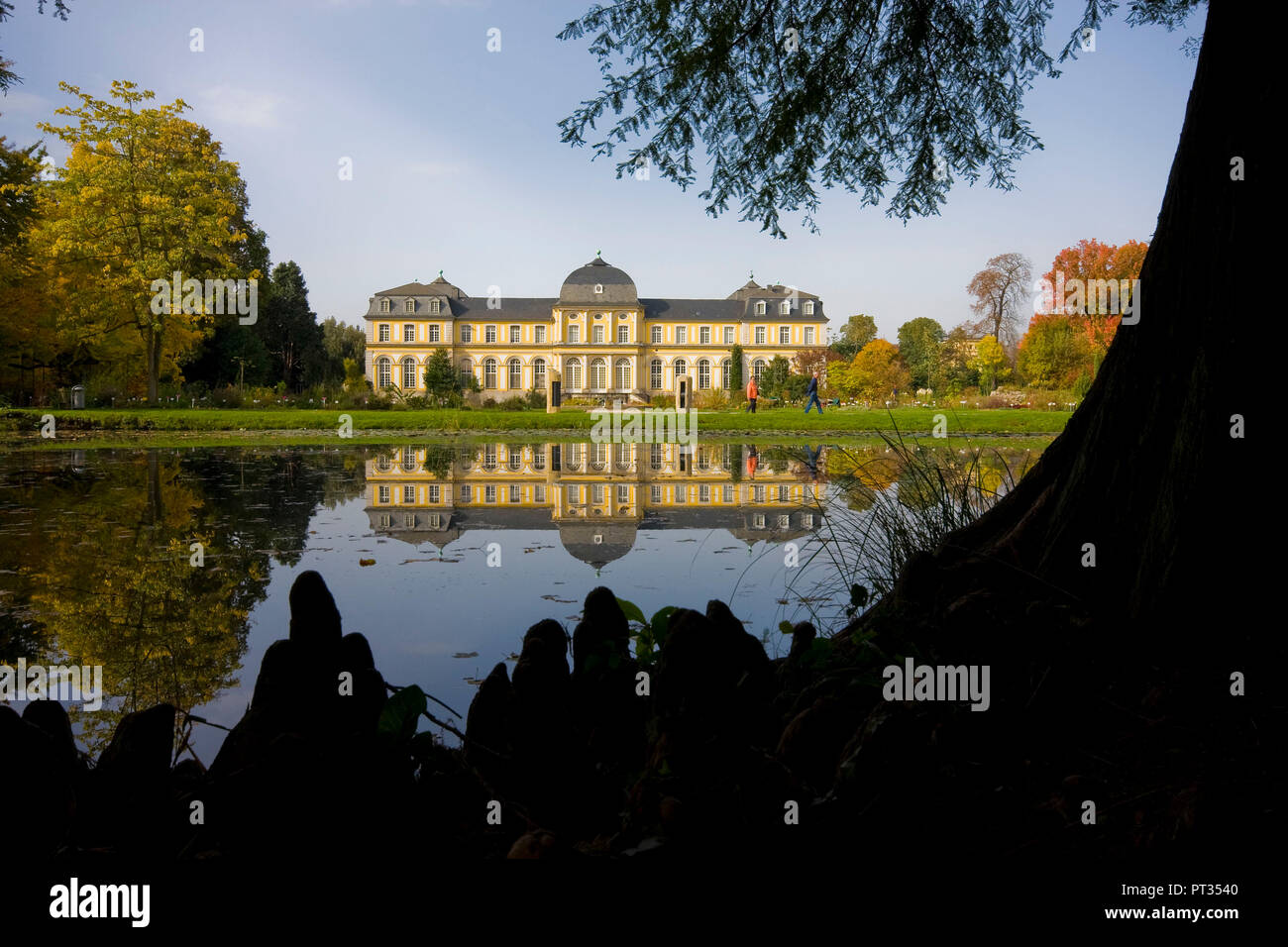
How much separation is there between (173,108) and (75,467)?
64.1 feet

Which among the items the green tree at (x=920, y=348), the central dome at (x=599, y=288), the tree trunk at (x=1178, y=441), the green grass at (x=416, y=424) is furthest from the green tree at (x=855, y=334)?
the tree trunk at (x=1178, y=441)

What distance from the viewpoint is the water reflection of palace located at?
5.46 m

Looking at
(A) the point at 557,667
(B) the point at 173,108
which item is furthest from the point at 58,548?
(B) the point at 173,108

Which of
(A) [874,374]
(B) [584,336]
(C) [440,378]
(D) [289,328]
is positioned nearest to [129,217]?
(C) [440,378]

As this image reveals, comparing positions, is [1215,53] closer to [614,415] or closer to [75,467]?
[75,467]

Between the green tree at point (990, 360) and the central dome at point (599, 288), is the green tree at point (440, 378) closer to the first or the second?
the central dome at point (599, 288)

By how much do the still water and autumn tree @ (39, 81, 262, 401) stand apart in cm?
1704

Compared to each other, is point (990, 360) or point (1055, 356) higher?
point (990, 360)

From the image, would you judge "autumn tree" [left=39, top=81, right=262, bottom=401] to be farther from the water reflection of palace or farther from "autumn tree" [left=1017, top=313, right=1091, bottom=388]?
"autumn tree" [left=1017, top=313, right=1091, bottom=388]

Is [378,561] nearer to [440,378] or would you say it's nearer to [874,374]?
[440,378]

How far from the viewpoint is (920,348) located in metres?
58.4

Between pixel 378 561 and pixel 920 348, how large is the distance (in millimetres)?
58816

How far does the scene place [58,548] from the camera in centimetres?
450
